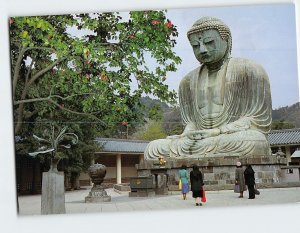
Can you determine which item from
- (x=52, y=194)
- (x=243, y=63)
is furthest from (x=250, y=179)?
(x=52, y=194)

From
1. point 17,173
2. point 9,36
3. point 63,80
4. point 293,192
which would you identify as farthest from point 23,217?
point 293,192

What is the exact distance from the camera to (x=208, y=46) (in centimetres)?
1130

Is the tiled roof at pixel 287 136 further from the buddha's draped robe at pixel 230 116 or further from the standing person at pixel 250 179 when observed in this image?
the standing person at pixel 250 179

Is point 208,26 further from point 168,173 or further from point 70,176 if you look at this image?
point 70,176

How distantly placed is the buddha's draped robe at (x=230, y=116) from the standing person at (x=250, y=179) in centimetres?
108

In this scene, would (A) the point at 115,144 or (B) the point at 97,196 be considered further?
(A) the point at 115,144

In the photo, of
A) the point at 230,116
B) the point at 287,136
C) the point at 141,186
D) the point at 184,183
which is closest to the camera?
the point at 184,183

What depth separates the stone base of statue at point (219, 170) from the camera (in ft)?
34.4

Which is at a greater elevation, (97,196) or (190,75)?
(190,75)

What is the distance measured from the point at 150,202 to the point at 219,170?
6.73 feet

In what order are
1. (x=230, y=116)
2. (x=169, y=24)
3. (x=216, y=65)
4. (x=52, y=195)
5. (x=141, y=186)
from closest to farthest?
1. (x=52, y=195)
2. (x=169, y=24)
3. (x=141, y=186)
4. (x=230, y=116)
5. (x=216, y=65)

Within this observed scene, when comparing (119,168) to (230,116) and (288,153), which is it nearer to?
(230,116)

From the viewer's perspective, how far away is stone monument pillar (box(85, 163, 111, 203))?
31.3 ft

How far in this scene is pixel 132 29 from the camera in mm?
9625
